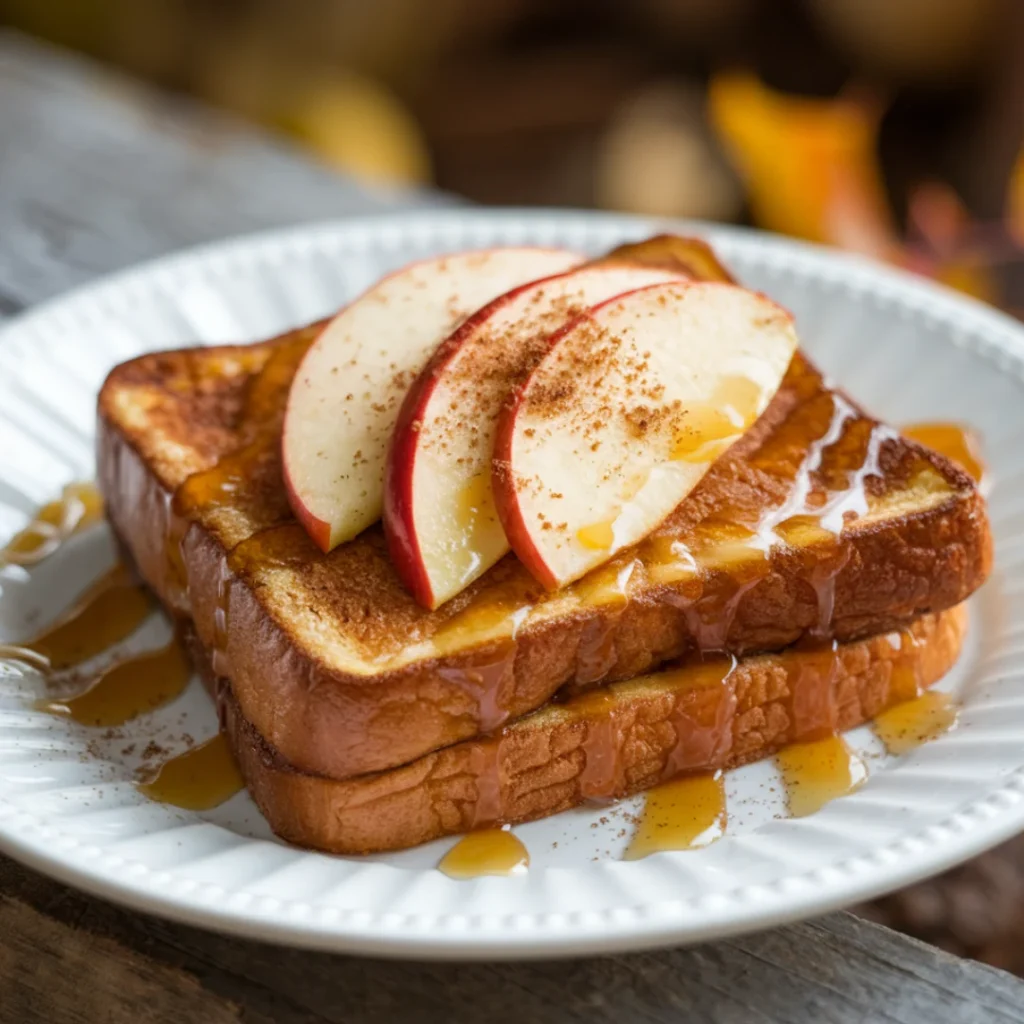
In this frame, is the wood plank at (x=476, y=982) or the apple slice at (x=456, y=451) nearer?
the wood plank at (x=476, y=982)

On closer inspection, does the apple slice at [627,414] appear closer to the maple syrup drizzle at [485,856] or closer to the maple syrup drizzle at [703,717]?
the maple syrup drizzle at [703,717]

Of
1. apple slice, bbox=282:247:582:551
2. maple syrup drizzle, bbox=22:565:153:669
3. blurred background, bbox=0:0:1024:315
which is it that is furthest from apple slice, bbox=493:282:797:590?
blurred background, bbox=0:0:1024:315

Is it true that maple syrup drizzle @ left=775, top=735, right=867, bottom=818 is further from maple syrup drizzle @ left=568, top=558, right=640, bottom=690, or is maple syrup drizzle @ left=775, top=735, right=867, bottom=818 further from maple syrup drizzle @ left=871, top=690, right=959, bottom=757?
maple syrup drizzle @ left=568, top=558, right=640, bottom=690

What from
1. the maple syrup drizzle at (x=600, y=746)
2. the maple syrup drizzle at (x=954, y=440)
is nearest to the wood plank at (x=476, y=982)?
the maple syrup drizzle at (x=600, y=746)

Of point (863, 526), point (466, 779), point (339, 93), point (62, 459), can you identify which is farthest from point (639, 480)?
point (339, 93)

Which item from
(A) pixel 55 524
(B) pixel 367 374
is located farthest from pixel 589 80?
(B) pixel 367 374

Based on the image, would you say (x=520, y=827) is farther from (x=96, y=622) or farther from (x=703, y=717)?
(x=96, y=622)
